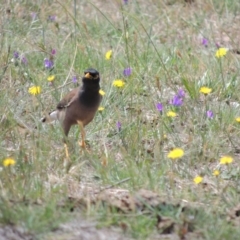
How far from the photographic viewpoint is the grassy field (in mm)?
4402

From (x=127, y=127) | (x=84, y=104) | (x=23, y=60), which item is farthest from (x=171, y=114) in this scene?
(x=23, y=60)

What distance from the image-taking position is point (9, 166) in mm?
4758

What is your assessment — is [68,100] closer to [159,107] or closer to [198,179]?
[159,107]

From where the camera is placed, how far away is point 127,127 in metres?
6.00

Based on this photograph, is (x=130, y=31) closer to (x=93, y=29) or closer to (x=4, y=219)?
(x=93, y=29)

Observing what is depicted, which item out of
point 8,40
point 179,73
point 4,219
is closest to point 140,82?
point 179,73

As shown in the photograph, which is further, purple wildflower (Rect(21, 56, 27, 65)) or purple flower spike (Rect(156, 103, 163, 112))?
purple wildflower (Rect(21, 56, 27, 65))

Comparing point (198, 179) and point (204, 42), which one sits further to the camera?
point (204, 42)

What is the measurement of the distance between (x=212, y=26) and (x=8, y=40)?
2.25 meters

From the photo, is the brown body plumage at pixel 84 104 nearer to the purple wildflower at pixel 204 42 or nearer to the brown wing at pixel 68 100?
the brown wing at pixel 68 100

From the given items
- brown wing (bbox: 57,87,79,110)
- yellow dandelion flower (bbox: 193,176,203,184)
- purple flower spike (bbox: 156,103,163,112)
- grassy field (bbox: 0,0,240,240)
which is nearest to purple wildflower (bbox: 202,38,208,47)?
grassy field (bbox: 0,0,240,240)

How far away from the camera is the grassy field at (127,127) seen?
440 cm

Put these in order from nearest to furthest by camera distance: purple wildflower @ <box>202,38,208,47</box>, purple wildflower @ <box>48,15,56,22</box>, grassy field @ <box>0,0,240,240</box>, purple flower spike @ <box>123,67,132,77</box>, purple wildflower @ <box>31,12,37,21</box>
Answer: grassy field @ <box>0,0,240,240</box> → purple flower spike @ <box>123,67,132,77</box> → purple wildflower @ <box>202,38,208,47</box> → purple wildflower @ <box>31,12,37,21</box> → purple wildflower @ <box>48,15,56,22</box>

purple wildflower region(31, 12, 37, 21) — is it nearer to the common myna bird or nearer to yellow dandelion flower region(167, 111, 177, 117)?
the common myna bird
